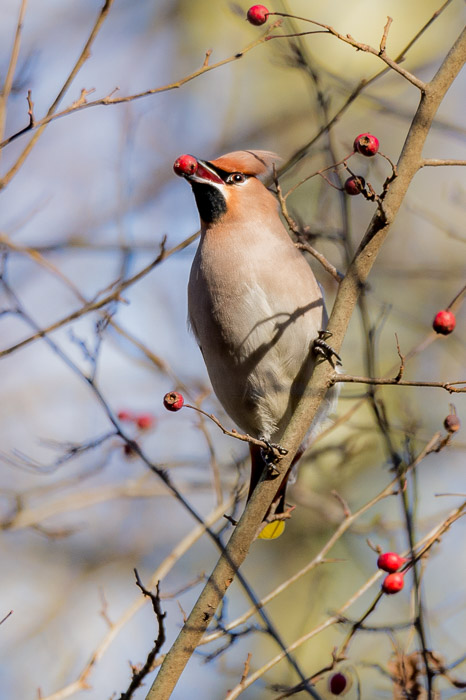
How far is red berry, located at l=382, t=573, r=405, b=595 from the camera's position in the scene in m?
2.97

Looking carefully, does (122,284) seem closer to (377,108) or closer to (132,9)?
(377,108)

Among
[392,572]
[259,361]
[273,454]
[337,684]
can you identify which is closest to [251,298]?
[259,361]

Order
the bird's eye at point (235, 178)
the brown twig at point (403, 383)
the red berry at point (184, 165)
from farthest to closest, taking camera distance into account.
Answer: the bird's eye at point (235, 178), the red berry at point (184, 165), the brown twig at point (403, 383)

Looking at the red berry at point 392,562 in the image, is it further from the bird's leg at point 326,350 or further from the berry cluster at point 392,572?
the bird's leg at point 326,350

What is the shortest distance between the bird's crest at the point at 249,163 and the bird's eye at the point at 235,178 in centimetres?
2

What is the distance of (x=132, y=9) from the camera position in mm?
7957

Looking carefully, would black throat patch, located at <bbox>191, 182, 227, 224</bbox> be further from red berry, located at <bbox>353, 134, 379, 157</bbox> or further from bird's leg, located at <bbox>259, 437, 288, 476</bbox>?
bird's leg, located at <bbox>259, 437, 288, 476</bbox>

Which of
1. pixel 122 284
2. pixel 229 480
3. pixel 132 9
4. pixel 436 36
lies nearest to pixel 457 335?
pixel 229 480

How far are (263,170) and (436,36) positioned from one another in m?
4.83

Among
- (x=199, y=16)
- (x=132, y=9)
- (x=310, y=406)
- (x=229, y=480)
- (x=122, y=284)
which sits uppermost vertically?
(x=199, y=16)

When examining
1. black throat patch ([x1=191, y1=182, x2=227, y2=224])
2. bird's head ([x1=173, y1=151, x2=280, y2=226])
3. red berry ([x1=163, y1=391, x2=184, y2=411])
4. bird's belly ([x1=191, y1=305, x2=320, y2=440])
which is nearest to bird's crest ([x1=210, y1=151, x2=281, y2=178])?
bird's head ([x1=173, y1=151, x2=280, y2=226])

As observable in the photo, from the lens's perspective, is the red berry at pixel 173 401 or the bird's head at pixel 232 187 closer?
the red berry at pixel 173 401

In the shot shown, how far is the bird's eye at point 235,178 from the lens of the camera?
398cm

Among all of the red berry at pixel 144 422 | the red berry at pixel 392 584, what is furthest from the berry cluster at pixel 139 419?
the red berry at pixel 392 584
